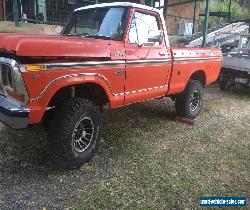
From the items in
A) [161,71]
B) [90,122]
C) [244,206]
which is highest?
[161,71]

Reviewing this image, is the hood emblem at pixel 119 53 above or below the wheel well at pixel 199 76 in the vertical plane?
above

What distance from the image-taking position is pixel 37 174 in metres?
4.11

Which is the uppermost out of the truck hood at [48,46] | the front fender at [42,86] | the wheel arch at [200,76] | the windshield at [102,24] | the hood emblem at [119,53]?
the windshield at [102,24]

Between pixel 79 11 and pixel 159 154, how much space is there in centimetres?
281

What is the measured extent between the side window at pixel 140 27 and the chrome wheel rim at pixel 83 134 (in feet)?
4.58

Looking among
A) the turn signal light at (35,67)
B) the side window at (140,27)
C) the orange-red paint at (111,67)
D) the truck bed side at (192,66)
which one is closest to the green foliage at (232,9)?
the truck bed side at (192,66)

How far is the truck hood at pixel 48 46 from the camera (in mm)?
3420

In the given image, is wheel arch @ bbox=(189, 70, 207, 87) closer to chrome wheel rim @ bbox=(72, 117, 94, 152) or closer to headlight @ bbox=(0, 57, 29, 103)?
chrome wheel rim @ bbox=(72, 117, 94, 152)

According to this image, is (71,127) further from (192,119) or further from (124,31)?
(192,119)

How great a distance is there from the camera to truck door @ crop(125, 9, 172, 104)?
4.85 meters

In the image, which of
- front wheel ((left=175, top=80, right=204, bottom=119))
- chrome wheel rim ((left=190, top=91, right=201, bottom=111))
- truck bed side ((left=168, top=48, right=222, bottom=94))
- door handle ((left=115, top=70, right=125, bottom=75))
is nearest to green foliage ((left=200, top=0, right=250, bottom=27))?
truck bed side ((left=168, top=48, right=222, bottom=94))

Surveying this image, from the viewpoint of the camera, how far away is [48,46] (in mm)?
3600

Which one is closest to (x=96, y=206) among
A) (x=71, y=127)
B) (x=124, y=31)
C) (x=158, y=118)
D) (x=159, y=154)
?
(x=71, y=127)

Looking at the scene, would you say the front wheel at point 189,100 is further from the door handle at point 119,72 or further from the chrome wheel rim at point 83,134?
the chrome wheel rim at point 83,134
